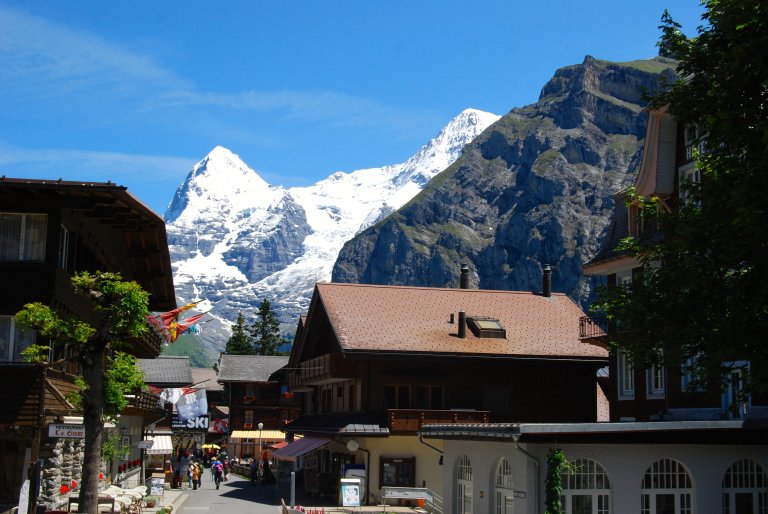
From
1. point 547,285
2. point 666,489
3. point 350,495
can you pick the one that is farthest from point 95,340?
point 547,285

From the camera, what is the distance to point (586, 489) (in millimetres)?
24672

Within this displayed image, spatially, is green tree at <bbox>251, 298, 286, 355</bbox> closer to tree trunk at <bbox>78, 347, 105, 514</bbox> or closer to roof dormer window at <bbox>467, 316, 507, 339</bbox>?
roof dormer window at <bbox>467, 316, 507, 339</bbox>

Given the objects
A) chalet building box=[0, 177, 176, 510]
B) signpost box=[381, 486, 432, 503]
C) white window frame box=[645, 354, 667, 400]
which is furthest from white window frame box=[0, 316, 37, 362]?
white window frame box=[645, 354, 667, 400]

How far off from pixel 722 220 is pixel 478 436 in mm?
10130

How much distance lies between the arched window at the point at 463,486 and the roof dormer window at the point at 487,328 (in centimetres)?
1814

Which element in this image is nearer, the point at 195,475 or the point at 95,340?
the point at 95,340

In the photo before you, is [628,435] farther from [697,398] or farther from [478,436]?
[697,398]

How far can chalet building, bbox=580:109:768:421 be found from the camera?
31341 millimetres

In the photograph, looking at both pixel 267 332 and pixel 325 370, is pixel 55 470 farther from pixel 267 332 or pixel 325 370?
pixel 267 332

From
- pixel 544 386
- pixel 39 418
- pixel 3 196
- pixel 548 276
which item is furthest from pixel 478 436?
pixel 548 276

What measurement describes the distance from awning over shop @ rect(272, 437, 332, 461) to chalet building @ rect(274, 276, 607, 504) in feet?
0.34

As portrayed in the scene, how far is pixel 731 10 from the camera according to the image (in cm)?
1870

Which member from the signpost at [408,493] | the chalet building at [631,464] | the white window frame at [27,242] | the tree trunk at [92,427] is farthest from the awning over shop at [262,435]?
the tree trunk at [92,427]

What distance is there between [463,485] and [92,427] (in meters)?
11.3
